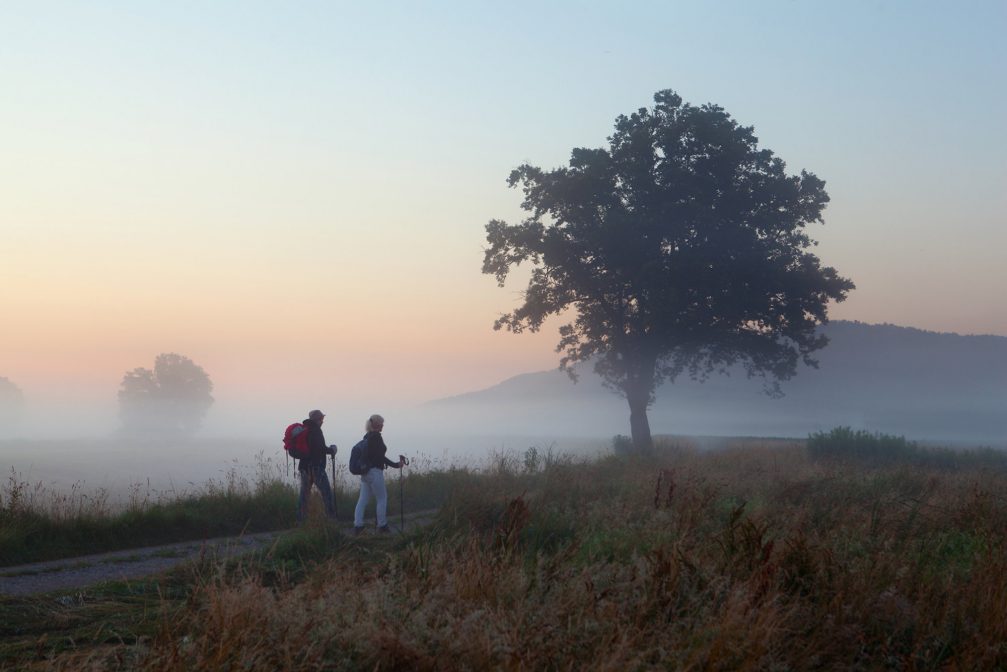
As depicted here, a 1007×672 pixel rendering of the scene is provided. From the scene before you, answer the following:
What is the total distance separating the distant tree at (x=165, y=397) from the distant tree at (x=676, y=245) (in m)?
107

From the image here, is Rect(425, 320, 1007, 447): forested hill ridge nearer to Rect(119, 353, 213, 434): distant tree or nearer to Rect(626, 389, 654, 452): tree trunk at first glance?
Rect(119, 353, 213, 434): distant tree

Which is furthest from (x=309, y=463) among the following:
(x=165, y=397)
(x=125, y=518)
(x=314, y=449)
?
(x=165, y=397)

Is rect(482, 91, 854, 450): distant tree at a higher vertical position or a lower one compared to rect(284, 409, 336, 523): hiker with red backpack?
higher

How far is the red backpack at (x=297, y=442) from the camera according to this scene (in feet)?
50.6

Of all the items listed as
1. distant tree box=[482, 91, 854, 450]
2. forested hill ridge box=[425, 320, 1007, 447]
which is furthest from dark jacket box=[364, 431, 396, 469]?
forested hill ridge box=[425, 320, 1007, 447]

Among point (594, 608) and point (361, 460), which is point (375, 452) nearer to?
point (361, 460)

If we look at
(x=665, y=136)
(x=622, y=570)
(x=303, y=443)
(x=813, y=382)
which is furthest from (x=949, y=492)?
(x=813, y=382)

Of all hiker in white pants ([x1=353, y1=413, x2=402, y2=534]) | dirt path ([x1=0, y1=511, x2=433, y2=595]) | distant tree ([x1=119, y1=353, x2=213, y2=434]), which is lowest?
dirt path ([x1=0, y1=511, x2=433, y2=595])

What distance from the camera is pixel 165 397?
129 metres

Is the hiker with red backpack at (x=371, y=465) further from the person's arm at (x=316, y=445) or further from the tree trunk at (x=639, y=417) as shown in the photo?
the tree trunk at (x=639, y=417)

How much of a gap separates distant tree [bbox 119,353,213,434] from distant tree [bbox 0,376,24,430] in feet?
196

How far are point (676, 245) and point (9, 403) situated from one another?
178194 millimetres

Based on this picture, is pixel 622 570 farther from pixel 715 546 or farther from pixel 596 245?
pixel 596 245

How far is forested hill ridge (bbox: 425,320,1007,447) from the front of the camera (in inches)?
4387
